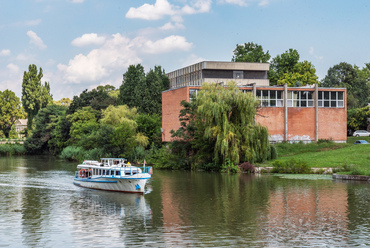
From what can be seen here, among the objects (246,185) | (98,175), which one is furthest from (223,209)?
(98,175)

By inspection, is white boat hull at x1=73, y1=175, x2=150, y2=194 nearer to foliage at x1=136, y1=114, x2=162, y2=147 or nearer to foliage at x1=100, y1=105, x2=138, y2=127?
foliage at x1=136, y1=114, x2=162, y2=147

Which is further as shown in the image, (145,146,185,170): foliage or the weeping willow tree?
(145,146,185,170): foliage

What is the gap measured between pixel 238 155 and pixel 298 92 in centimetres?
2229

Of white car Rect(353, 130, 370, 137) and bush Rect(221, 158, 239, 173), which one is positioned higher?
white car Rect(353, 130, 370, 137)

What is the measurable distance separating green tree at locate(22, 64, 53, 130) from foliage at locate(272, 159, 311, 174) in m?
96.0

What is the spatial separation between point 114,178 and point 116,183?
0.54 m

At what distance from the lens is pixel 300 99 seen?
74312mm

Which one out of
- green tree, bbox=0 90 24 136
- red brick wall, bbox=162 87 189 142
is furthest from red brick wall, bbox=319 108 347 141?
green tree, bbox=0 90 24 136

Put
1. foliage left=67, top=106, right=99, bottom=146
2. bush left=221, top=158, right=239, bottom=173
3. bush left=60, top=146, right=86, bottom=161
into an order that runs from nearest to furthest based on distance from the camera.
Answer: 1. bush left=221, top=158, right=239, bottom=173
2. bush left=60, top=146, right=86, bottom=161
3. foliage left=67, top=106, right=99, bottom=146

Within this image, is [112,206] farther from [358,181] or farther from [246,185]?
[358,181]

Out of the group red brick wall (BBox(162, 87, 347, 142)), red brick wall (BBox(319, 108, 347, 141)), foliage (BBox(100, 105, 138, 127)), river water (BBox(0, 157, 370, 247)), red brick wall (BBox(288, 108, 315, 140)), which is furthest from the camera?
foliage (BBox(100, 105, 138, 127))

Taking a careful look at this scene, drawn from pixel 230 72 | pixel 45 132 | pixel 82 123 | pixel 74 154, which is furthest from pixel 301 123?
pixel 45 132

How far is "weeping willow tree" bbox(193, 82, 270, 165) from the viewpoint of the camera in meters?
57.1

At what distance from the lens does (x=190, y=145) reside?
2559 inches
